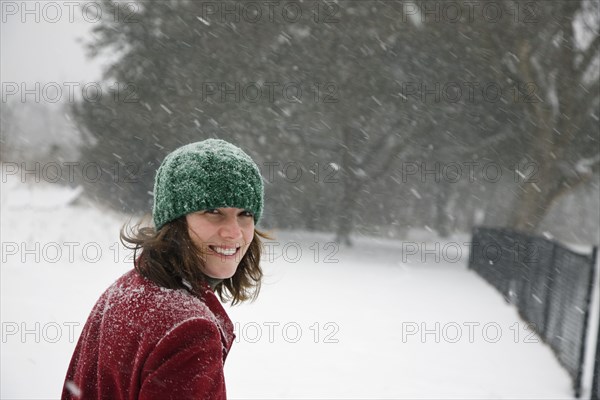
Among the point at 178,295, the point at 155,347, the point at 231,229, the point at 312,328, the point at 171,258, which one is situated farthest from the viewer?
the point at 312,328

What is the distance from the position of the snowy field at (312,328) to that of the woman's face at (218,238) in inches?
140

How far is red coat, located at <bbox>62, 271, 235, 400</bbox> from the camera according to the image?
123 cm

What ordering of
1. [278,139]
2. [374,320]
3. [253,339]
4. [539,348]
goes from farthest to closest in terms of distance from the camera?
1. [278,139]
2. [374,320]
3. [539,348]
4. [253,339]

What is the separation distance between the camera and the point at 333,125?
68.1ft

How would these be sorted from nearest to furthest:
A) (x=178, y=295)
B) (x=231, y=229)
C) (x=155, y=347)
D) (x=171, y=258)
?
(x=155, y=347) < (x=178, y=295) < (x=171, y=258) < (x=231, y=229)

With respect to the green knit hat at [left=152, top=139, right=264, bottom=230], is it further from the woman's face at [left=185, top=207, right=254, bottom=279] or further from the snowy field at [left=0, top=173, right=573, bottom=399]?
the snowy field at [left=0, top=173, right=573, bottom=399]

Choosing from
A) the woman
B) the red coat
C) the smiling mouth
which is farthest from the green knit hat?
the red coat

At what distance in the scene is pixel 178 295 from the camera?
138 centimetres

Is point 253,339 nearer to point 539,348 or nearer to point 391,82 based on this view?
point 539,348

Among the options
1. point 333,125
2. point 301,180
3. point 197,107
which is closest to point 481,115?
point 333,125

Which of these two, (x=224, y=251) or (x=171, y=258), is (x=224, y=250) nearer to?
(x=224, y=251)

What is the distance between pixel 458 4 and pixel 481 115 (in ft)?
13.5

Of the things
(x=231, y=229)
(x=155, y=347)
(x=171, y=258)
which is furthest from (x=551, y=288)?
(x=155, y=347)

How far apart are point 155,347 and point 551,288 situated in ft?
24.5
